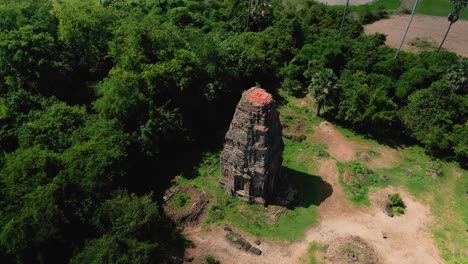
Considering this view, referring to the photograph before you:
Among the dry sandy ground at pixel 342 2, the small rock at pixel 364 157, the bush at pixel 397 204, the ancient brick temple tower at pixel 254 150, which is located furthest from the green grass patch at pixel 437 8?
the ancient brick temple tower at pixel 254 150

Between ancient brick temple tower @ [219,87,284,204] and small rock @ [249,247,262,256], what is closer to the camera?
ancient brick temple tower @ [219,87,284,204]

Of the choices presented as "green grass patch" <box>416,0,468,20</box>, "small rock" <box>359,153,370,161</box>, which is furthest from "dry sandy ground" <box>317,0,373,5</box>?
"small rock" <box>359,153,370,161</box>

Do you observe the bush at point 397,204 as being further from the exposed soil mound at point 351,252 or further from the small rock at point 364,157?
the small rock at point 364,157

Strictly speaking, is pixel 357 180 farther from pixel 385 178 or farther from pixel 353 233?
pixel 353 233

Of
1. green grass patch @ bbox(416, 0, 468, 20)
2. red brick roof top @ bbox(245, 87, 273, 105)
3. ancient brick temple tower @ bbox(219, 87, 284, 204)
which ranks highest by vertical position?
red brick roof top @ bbox(245, 87, 273, 105)

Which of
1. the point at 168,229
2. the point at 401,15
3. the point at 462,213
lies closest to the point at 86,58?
the point at 168,229

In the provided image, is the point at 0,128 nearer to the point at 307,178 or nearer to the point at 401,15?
the point at 307,178

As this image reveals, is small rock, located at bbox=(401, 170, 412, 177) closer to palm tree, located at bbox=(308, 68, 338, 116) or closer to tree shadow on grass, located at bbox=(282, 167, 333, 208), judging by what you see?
tree shadow on grass, located at bbox=(282, 167, 333, 208)

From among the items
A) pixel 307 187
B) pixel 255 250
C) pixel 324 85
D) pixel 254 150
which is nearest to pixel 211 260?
pixel 255 250
